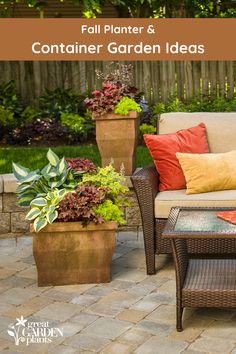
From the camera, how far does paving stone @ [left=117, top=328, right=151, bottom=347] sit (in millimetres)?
4152

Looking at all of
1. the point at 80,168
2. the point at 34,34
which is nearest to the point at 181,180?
the point at 80,168

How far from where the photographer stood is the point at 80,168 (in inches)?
219

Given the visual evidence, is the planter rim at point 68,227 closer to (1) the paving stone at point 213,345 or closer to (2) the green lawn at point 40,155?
(1) the paving stone at point 213,345

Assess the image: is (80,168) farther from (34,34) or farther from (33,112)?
(33,112)

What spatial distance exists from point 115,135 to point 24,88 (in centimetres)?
546

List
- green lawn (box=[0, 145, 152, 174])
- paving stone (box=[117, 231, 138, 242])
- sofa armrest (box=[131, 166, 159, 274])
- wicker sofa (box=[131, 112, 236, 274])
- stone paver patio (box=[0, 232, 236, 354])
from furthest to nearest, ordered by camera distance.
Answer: green lawn (box=[0, 145, 152, 174])
paving stone (box=[117, 231, 138, 242])
sofa armrest (box=[131, 166, 159, 274])
wicker sofa (box=[131, 112, 236, 274])
stone paver patio (box=[0, 232, 236, 354])

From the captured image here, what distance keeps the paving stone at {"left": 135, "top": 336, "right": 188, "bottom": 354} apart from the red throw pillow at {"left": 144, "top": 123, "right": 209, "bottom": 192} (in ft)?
6.19

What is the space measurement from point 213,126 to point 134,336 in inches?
99.2

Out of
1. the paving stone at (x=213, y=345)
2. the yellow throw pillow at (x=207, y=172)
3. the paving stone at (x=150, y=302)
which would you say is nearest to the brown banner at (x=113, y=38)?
the yellow throw pillow at (x=207, y=172)

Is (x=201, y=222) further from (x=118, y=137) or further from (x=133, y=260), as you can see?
(x=118, y=137)

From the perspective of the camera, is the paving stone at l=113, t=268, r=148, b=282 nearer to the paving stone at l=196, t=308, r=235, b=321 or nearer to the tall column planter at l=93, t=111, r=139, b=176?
the paving stone at l=196, t=308, r=235, b=321

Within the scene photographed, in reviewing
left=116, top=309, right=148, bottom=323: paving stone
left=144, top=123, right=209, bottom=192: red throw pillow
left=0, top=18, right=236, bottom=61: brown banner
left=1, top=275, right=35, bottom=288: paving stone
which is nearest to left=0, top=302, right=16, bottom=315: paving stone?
left=1, top=275, right=35, bottom=288: paving stone

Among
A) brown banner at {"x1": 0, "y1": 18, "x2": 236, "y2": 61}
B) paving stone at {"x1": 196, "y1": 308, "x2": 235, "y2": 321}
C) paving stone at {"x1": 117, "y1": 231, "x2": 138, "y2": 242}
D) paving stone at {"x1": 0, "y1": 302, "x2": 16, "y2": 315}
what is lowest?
paving stone at {"x1": 196, "y1": 308, "x2": 235, "y2": 321}

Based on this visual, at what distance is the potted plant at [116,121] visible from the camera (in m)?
6.30
